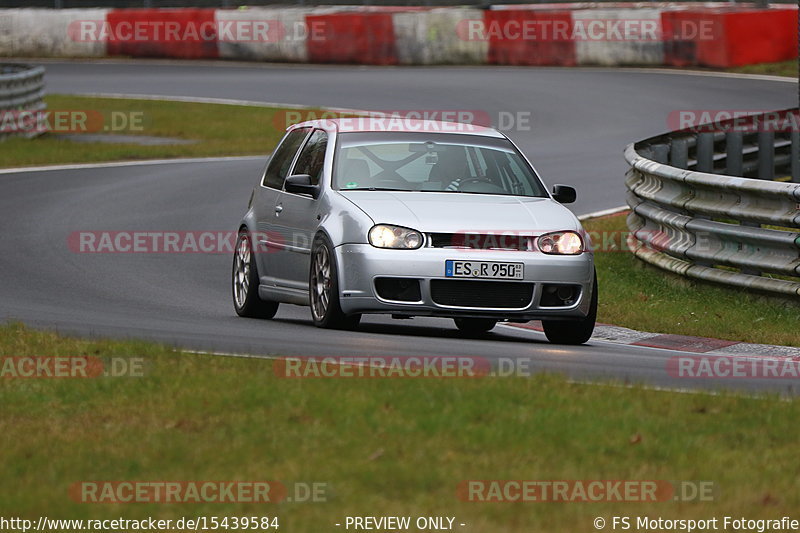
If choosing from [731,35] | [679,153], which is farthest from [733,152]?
[731,35]

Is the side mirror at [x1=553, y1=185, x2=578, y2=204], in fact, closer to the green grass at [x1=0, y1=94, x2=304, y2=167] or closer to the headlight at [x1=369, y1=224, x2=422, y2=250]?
the headlight at [x1=369, y1=224, x2=422, y2=250]

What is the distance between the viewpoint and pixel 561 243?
35.5ft

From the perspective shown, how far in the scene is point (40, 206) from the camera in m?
19.7

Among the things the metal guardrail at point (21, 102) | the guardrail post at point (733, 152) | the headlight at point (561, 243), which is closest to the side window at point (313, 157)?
the headlight at point (561, 243)

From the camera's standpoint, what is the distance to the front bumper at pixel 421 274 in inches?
413

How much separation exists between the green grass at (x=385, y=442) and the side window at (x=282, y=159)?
13.4 ft

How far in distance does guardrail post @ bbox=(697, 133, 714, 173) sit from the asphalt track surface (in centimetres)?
133

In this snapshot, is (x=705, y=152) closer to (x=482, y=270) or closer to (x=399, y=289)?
(x=482, y=270)

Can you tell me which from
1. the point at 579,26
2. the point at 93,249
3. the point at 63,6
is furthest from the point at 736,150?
the point at 63,6

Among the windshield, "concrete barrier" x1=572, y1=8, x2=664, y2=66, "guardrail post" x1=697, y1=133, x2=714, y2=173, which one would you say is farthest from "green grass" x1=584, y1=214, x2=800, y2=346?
"concrete barrier" x1=572, y1=8, x2=664, y2=66

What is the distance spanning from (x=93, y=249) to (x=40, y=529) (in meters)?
11.1

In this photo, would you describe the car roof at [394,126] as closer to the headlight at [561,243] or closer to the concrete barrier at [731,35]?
the headlight at [561,243]

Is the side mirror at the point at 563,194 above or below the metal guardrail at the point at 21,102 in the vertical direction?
above

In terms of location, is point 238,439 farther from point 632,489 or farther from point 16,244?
point 16,244
